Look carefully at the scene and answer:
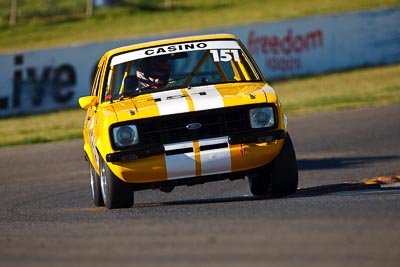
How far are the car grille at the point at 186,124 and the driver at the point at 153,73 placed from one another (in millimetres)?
1062

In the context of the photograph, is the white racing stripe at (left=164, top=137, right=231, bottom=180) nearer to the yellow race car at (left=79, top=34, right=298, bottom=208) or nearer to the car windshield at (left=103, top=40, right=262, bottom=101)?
the yellow race car at (left=79, top=34, right=298, bottom=208)

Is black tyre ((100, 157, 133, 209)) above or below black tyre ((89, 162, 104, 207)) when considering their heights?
above

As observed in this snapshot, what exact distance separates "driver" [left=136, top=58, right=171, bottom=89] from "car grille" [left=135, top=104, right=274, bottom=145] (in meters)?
1.06

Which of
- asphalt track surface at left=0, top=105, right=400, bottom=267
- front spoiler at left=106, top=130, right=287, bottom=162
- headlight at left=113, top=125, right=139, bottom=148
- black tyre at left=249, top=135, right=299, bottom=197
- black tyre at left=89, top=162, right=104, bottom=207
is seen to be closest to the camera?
asphalt track surface at left=0, top=105, right=400, bottom=267

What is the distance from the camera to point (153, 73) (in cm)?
957

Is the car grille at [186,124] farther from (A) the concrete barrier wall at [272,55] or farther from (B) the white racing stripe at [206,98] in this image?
(A) the concrete barrier wall at [272,55]

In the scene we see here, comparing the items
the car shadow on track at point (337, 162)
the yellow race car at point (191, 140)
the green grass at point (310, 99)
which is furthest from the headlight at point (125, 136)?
the green grass at point (310, 99)

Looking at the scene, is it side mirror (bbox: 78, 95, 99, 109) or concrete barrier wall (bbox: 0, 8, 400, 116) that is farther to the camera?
concrete barrier wall (bbox: 0, 8, 400, 116)

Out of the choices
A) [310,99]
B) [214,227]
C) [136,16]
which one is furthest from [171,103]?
[136,16]

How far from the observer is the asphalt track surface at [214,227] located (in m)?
5.32

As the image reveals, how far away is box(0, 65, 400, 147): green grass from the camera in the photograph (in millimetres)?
20219

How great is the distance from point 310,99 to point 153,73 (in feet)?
43.8

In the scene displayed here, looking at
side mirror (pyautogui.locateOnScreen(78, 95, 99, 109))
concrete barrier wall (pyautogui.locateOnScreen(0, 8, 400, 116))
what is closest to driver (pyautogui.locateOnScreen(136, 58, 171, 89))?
side mirror (pyautogui.locateOnScreen(78, 95, 99, 109))

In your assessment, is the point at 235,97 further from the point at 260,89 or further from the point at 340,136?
the point at 340,136
